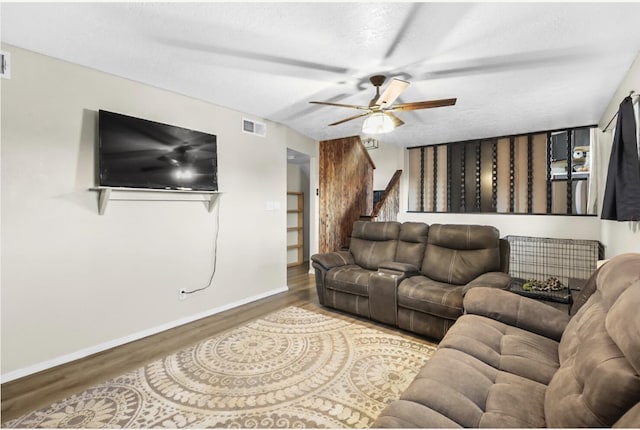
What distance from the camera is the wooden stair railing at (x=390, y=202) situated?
5273mm

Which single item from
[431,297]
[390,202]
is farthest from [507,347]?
[390,202]

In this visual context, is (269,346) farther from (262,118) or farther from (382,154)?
(382,154)

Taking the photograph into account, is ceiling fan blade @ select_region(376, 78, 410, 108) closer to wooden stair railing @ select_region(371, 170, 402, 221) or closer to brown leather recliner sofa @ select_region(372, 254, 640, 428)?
brown leather recliner sofa @ select_region(372, 254, 640, 428)

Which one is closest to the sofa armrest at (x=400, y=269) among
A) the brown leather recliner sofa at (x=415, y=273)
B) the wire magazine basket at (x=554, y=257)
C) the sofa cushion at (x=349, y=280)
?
the brown leather recliner sofa at (x=415, y=273)

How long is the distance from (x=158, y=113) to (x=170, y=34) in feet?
3.69

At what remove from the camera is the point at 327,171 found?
5371 millimetres

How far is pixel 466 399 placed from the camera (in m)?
1.20

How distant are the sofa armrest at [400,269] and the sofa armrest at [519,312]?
991 millimetres

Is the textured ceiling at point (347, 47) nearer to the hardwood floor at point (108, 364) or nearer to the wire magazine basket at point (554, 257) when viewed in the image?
the wire magazine basket at point (554, 257)

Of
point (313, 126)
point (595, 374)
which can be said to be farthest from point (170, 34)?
point (595, 374)

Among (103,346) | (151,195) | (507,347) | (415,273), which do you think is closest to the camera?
(507,347)

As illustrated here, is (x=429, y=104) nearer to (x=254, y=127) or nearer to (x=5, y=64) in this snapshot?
(x=254, y=127)

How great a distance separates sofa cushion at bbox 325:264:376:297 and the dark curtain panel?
206 centimetres

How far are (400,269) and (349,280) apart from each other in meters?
0.58
